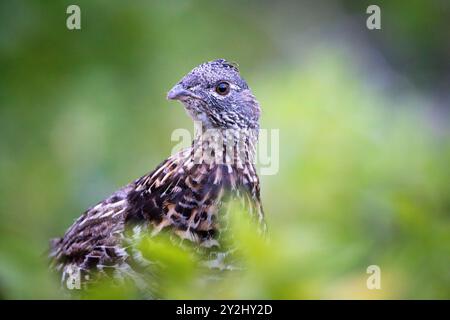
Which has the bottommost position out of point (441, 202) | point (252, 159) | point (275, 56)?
point (441, 202)

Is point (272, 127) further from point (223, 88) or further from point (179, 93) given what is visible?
point (179, 93)

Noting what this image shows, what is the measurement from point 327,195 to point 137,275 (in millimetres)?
1454

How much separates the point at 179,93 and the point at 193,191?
598mm

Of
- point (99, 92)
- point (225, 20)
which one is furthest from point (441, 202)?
point (225, 20)

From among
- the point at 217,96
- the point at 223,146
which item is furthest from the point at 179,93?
the point at 223,146

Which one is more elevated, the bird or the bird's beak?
the bird's beak

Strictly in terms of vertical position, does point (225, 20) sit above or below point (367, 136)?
above

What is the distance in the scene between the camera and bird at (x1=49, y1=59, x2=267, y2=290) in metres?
4.64

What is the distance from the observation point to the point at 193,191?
15.9 feet

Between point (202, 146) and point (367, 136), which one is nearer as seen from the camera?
point (367, 136)

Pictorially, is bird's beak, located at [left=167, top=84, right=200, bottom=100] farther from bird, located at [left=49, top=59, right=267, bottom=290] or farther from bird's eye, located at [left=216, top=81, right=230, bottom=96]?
bird's eye, located at [left=216, top=81, right=230, bottom=96]

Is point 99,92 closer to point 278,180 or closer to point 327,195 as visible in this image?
point 278,180

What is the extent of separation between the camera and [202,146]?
5035 mm

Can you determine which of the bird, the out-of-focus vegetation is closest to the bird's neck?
the bird
